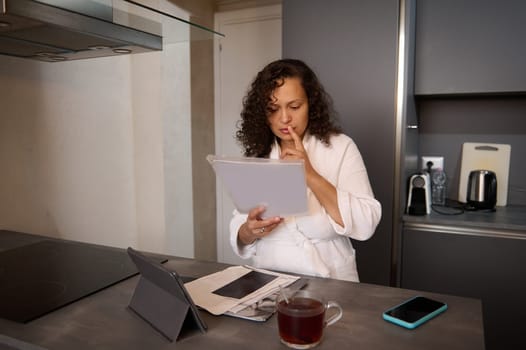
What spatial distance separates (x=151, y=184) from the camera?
2.60m

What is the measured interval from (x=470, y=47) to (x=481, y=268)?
1.05 meters

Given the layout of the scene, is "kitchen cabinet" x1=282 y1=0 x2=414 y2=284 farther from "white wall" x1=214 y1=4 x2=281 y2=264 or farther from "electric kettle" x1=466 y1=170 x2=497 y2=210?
"white wall" x1=214 y1=4 x2=281 y2=264

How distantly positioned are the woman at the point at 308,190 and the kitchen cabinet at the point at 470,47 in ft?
3.18

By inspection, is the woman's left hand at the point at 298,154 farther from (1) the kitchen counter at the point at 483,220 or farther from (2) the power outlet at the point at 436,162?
(2) the power outlet at the point at 436,162

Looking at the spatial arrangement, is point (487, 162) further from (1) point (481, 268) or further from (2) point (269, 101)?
(2) point (269, 101)

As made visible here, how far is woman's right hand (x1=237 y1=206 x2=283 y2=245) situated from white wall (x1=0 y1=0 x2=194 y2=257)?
1082 millimetres

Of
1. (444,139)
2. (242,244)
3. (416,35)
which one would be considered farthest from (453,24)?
(242,244)

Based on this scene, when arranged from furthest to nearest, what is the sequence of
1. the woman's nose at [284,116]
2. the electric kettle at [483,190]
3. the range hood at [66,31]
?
the electric kettle at [483,190] < the woman's nose at [284,116] < the range hood at [66,31]

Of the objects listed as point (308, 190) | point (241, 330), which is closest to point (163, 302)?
point (241, 330)

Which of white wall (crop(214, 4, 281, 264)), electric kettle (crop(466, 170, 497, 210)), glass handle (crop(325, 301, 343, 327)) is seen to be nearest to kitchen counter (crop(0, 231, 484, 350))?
glass handle (crop(325, 301, 343, 327))

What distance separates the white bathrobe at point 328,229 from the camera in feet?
4.27

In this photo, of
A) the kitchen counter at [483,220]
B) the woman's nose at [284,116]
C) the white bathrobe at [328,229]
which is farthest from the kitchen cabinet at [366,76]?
the woman's nose at [284,116]

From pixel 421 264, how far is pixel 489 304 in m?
0.33

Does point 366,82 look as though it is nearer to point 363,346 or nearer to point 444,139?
point 444,139
